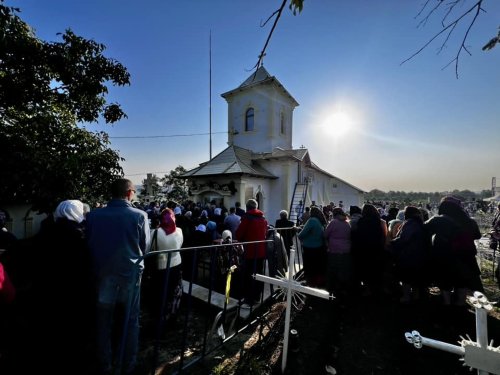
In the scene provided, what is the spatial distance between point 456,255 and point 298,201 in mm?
13686

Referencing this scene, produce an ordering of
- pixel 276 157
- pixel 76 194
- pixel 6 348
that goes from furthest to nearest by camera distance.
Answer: pixel 276 157 → pixel 76 194 → pixel 6 348

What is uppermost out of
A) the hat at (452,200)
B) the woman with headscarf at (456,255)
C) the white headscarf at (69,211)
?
the hat at (452,200)

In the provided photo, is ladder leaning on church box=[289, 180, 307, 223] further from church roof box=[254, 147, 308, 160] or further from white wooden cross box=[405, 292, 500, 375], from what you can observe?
white wooden cross box=[405, 292, 500, 375]

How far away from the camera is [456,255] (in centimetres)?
386

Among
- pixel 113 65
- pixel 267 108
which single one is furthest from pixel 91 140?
pixel 267 108

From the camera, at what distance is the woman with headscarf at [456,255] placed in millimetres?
3832

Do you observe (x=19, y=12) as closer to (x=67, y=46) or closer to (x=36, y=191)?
(x=67, y=46)

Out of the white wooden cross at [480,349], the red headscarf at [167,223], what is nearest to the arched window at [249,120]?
the red headscarf at [167,223]

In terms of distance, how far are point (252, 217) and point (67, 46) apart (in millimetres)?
5870

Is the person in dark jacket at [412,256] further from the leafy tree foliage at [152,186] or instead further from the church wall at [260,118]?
the leafy tree foliage at [152,186]

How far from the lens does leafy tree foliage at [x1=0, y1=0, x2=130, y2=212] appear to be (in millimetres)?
4715

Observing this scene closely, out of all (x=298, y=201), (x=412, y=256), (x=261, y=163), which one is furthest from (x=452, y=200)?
(x=261, y=163)

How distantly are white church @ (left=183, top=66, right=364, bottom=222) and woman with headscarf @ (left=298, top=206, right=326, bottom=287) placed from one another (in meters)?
9.54

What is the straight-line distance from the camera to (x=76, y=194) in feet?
17.6
